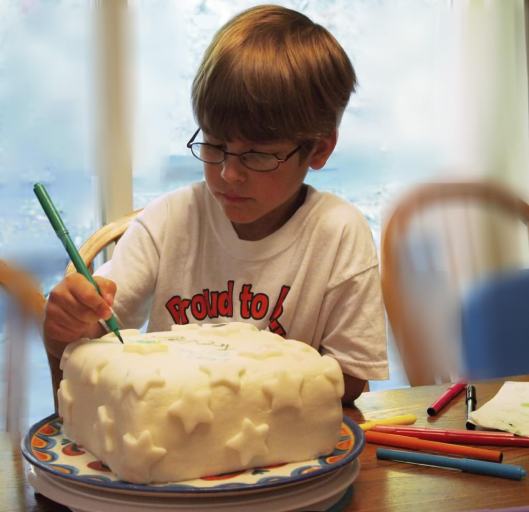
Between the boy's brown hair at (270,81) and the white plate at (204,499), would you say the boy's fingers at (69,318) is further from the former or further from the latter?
the boy's brown hair at (270,81)

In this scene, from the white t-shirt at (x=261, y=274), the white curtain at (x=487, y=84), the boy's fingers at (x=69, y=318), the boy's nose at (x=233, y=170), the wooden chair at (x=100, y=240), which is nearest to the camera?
the boy's fingers at (x=69, y=318)

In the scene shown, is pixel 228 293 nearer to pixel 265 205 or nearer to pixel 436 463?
pixel 265 205

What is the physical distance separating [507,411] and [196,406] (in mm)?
489

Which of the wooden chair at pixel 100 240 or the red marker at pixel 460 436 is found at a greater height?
the wooden chair at pixel 100 240

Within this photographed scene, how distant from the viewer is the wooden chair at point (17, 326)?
4.49ft

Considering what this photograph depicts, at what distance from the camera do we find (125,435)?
0.73 metres

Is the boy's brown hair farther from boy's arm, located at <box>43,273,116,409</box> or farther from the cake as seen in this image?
the cake

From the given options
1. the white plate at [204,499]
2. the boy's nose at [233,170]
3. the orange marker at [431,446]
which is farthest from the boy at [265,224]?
the white plate at [204,499]

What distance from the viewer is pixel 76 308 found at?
3.14 ft

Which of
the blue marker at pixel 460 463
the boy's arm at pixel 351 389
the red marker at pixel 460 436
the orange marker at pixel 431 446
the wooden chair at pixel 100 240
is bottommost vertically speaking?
the boy's arm at pixel 351 389

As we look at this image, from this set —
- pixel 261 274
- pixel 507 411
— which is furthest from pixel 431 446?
pixel 261 274

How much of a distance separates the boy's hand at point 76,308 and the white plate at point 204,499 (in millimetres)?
208

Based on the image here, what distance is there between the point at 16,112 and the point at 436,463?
5.83 feet

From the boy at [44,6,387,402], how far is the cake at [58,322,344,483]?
31cm
